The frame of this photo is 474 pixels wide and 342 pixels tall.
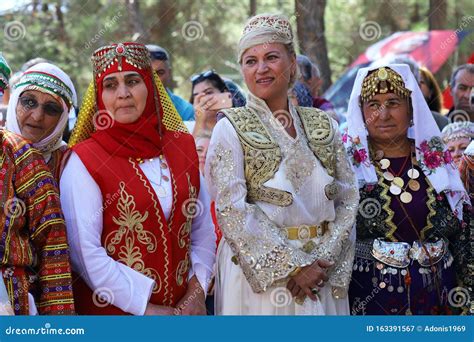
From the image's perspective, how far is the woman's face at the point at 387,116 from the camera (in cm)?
470

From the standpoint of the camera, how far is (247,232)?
3.98 metres

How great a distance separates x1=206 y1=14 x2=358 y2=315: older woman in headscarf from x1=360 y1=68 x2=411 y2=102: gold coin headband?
1.51ft

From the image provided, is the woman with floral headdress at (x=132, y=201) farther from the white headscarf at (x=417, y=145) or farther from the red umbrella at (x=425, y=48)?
the red umbrella at (x=425, y=48)

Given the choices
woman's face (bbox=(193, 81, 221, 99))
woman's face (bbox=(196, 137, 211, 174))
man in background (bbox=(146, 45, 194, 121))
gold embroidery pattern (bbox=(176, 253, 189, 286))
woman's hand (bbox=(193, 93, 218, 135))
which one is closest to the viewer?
gold embroidery pattern (bbox=(176, 253, 189, 286))

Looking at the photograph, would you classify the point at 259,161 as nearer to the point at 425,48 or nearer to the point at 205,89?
the point at 205,89

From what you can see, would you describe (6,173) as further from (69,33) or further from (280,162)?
(69,33)

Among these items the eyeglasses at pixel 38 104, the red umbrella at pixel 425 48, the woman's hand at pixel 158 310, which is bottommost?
the woman's hand at pixel 158 310

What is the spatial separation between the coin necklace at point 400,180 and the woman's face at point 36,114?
1709 millimetres

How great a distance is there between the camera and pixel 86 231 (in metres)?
3.88

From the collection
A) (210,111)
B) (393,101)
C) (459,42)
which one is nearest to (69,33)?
(459,42)

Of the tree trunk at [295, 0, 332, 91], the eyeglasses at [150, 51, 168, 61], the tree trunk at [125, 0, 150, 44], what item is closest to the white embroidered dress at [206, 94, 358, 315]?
the eyeglasses at [150, 51, 168, 61]

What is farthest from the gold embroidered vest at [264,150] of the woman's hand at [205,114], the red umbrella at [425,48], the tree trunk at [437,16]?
the tree trunk at [437,16]

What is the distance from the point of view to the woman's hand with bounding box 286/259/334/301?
4.02 m

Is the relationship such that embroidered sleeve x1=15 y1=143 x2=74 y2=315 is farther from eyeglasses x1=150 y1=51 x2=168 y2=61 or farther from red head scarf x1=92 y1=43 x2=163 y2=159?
eyeglasses x1=150 y1=51 x2=168 y2=61
